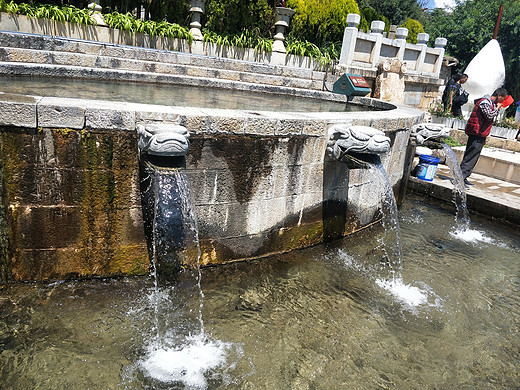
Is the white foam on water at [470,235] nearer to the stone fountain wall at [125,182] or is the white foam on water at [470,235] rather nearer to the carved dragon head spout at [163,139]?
the stone fountain wall at [125,182]

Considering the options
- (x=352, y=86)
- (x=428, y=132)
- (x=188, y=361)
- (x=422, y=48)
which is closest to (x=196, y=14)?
(x=352, y=86)

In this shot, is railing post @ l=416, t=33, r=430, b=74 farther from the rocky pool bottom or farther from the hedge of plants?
the rocky pool bottom

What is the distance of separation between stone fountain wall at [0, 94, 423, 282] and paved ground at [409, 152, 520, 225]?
316cm

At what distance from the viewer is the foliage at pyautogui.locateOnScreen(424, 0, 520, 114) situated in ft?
78.9

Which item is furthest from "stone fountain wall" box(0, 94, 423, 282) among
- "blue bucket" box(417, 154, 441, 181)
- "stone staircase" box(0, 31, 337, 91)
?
"stone staircase" box(0, 31, 337, 91)

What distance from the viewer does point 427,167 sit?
7.52m

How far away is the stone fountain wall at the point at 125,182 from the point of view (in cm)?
333

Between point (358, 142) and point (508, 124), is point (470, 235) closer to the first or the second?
point (358, 142)

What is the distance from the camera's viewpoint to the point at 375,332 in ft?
12.1

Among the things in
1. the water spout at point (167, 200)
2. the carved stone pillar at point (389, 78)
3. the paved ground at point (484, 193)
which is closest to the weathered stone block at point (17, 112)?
the water spout at point (167, 200)

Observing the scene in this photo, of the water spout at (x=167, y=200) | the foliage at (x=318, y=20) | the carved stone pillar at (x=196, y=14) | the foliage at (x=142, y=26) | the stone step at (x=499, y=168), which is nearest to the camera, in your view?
the water spout at (x=167, y=200)

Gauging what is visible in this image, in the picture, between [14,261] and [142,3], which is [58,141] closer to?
[14,261]

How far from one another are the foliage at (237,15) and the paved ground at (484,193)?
7.65m

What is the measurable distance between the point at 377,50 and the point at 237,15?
14.1 ft
